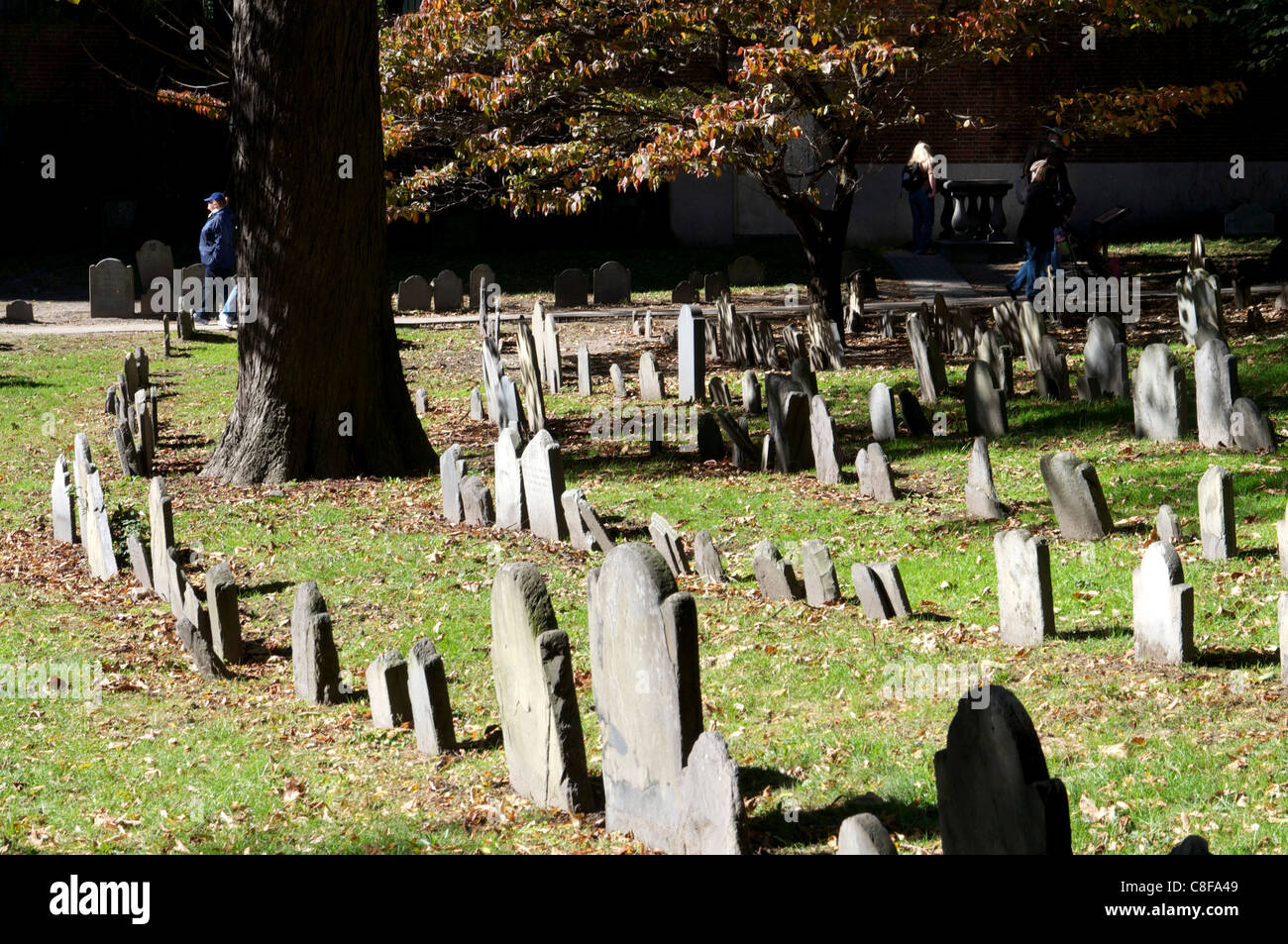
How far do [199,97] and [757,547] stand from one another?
491 inches

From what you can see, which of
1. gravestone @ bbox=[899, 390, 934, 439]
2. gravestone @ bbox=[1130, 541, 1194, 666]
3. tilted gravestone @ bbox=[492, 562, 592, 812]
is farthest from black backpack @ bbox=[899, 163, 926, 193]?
tilted gravestone @ bbox=[492, 562, 592, 812]

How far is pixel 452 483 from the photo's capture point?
990 centimetres

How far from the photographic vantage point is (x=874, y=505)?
31.6ft

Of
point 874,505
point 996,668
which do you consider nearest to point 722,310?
point 874,505

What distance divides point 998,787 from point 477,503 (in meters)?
6.34

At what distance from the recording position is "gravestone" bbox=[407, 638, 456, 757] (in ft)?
18.9

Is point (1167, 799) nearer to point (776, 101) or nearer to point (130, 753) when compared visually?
point (130, 753)

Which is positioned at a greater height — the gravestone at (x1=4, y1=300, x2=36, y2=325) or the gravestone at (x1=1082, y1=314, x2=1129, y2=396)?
the gravestone at (x1=4, y1=300, x2=36, y2=325)

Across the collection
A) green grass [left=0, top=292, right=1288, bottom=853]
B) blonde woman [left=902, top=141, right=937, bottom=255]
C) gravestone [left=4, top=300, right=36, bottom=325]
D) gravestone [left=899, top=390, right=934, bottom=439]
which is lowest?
green grass [left=0, top=292, right=1288, bottom=853]

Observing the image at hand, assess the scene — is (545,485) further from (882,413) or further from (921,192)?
(921,192)

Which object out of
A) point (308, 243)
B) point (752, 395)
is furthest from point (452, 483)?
point (752, 395)

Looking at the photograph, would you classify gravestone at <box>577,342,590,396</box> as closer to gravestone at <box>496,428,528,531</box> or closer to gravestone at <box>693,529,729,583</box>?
gravestone at <box>496,428,528,531</box>

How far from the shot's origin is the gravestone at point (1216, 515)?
727 centimetres

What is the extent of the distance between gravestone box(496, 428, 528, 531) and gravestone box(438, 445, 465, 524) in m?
0.30
